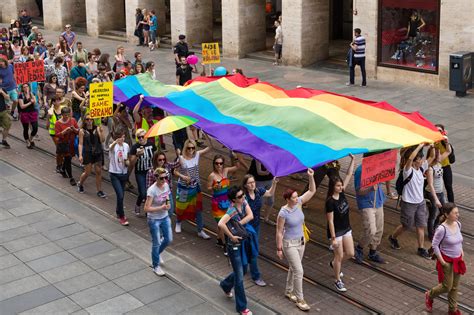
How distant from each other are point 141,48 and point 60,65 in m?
11.5

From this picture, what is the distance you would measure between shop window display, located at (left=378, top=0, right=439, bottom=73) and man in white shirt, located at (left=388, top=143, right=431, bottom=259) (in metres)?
12.0

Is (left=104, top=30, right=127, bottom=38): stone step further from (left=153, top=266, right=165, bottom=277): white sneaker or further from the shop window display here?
(left=153, top=266, right=165, bottom=277): white sneaker

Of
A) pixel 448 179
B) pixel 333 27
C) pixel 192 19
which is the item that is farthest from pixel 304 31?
pixel 448 179

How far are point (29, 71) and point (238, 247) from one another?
11.0m

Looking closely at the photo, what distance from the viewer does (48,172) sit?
1664 centimetres

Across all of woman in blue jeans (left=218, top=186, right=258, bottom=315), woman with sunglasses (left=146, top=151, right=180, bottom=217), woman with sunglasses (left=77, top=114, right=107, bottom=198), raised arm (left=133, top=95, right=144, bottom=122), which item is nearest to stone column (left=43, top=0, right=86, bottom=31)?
raised arm (left=133, top=95, right=144, bottom=122)

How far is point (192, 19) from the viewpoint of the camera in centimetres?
3088

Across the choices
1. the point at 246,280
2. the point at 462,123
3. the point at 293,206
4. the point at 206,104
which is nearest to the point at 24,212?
the point at 206,104

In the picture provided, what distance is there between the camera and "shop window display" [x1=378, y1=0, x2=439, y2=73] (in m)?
23.2

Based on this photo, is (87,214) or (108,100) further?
(108,100)

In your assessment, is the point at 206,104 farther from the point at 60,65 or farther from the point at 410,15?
the point at 410,15

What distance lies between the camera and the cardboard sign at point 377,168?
37.0 feet

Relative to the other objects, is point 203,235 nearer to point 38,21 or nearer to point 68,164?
point 68,164

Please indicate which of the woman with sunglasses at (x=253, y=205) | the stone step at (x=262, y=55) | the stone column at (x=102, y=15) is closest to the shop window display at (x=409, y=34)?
the stone step at (x=262, y=55)
